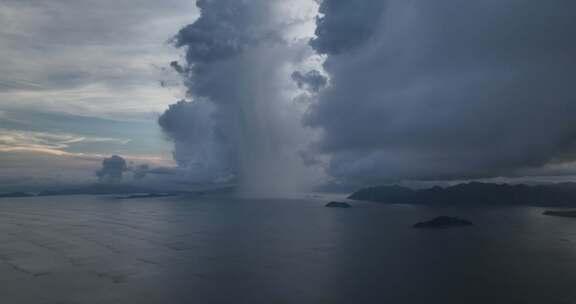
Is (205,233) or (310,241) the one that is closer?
(310,241)

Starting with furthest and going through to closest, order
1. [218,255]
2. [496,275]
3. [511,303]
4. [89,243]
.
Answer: [89,243], [218,255], [496,275], [511,303]

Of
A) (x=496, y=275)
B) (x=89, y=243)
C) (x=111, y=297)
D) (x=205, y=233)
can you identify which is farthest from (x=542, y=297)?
(x=89, y=243)

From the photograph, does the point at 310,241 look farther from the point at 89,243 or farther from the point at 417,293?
the point at 89,243

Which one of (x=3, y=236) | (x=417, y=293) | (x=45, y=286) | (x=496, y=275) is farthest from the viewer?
(x=3, y=236)

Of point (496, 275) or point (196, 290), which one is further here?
point (496, 275)

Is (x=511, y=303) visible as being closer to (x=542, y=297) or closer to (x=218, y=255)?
(x=542, y=297)

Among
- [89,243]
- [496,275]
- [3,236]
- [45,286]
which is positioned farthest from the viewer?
[3,236]

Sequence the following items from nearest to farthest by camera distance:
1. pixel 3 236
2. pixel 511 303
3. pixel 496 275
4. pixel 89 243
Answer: pixel 511 303 → pixel 496 275 → pixel 89 243 → pixel 3 236

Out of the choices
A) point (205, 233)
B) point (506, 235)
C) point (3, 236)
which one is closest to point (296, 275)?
point (205, 233)
